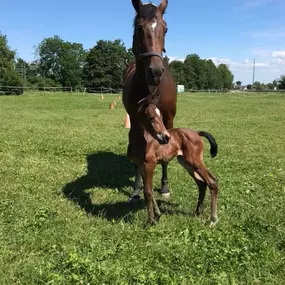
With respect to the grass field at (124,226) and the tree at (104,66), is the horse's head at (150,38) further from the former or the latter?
the tree at (104,66)

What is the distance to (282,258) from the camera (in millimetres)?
3826

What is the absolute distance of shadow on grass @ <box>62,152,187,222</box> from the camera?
5.58 metres

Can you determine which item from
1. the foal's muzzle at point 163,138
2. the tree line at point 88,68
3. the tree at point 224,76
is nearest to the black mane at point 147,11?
the foal's muzzle at point 163,138

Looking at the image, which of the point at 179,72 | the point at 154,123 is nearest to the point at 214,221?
the point at 154,123

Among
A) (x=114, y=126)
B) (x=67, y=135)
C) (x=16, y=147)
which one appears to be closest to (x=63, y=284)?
(x=16, y=147)

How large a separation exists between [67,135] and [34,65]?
107 m

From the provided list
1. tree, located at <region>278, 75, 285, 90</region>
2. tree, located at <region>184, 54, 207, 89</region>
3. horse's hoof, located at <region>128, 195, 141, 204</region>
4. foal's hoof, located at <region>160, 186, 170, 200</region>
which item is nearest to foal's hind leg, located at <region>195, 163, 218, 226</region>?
foal's hoof, located at <region>160, 186, 170, 200</region>

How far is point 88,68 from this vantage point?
9312 cm

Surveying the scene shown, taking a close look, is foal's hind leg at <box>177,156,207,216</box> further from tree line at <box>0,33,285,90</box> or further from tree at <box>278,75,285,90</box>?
tree at <box>278,75,285,90</box>

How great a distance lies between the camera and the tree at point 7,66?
173 feet

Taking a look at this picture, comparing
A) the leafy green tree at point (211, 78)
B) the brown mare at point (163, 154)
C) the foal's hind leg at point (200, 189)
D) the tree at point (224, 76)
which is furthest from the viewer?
the tree at point (224, 76)

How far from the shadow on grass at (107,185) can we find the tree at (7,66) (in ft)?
154

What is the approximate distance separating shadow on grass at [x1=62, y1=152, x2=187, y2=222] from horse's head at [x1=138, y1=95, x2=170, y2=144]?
4.31 feet

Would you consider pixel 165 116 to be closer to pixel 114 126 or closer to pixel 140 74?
pixel 140 74
